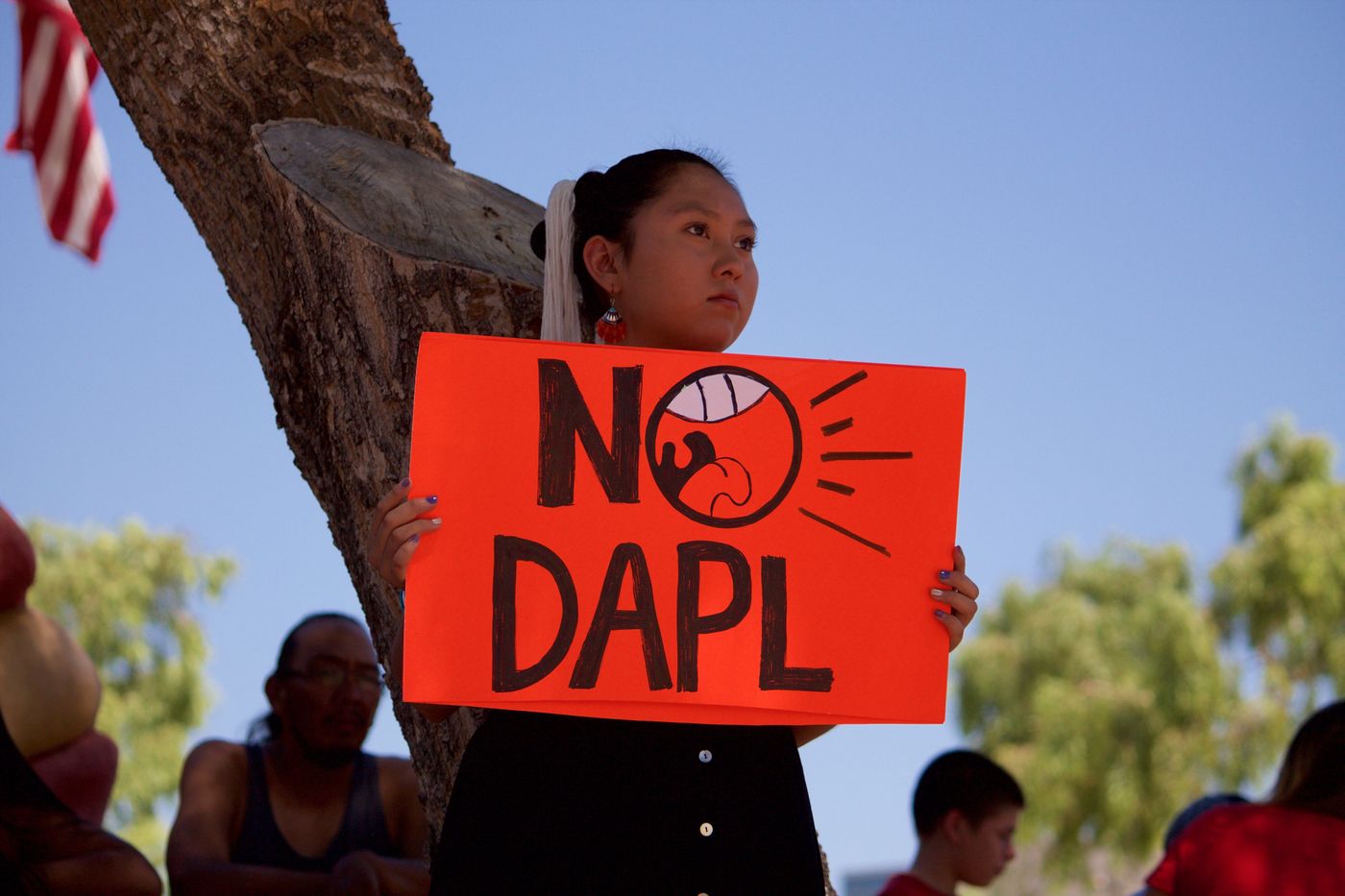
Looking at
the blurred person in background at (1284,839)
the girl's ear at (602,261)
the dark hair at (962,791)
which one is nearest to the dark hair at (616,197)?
the girl's ear at (602,261)

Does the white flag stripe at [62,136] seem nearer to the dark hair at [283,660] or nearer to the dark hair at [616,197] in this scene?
the dark hair at [283,660]

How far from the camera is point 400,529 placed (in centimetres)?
183

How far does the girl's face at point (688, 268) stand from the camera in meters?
2.09

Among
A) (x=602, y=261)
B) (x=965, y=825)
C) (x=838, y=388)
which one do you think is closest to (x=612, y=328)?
(x=602, y=261)

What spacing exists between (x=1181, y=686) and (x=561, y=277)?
1321cm

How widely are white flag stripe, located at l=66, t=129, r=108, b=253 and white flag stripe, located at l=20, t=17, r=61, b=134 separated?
374 millimetres

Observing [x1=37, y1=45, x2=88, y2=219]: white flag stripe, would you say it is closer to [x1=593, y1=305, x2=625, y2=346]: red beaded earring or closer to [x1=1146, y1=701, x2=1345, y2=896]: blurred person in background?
[x1=593, y1=305, x2=625, y2=346]: red beaded earring

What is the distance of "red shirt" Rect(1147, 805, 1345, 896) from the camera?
106 inches

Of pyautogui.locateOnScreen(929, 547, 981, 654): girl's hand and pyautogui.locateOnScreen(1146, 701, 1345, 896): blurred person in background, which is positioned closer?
pyautogui.locateOnScreen(929, 547, 981, 654): girl's hand

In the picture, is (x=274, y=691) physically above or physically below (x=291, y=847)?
above

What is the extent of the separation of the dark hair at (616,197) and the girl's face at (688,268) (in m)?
0.02

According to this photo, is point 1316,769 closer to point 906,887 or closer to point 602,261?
point 906,887

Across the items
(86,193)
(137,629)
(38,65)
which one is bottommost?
(137,629)

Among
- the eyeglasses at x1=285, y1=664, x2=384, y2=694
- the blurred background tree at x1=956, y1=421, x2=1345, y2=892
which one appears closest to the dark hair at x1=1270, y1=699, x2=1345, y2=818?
the eyeglasses at x1=285, y1=664, x2=384, y2=694
